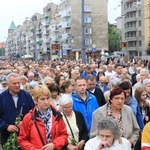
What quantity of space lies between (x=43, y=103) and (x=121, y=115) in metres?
1.17

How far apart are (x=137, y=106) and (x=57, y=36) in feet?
319

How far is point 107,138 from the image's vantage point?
4113 millimetres

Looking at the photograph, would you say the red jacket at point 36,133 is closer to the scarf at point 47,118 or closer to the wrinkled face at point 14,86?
the scarf at point 47,118

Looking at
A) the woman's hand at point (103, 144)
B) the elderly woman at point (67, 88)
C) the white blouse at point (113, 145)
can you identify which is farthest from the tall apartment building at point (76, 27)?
the woman's hand at point (103, 144)

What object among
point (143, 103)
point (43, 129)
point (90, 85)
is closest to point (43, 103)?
point (43, 129)

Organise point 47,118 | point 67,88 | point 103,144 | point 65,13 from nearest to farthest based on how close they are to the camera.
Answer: point 103,144, point 47,118, point 67,88, point 65,13

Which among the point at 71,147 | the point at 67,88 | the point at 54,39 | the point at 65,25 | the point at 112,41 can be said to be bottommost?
the point at 71,147

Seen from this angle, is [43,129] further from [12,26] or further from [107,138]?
[12,26]

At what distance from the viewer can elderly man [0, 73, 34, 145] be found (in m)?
5.94

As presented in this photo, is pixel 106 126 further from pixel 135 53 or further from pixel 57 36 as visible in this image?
pixel 57 36

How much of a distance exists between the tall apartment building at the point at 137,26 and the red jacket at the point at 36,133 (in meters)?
73.2

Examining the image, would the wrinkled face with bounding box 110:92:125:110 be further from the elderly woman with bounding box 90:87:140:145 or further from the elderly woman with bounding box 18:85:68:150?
the elderly woman with bounding box 18:85:68:150

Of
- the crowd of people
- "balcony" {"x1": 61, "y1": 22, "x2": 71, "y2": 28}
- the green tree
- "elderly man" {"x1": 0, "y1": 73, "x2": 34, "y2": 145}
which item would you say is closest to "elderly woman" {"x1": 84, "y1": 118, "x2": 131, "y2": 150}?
the crowd of people

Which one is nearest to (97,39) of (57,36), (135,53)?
(135,53)
